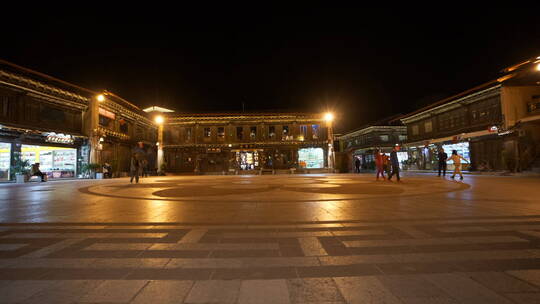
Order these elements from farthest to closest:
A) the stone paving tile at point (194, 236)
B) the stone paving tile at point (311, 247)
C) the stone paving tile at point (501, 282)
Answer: the stone paving tile at point (194, 236)
the stone paving tile at point (311, 247)
the stone paving tile at point (501, 282)

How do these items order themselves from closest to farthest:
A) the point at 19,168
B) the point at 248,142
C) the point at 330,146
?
the point at 19,168, the point at 330,146, the point at 248,142

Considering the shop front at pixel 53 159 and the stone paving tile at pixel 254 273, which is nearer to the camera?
the stone paving tile at pixel 254 273

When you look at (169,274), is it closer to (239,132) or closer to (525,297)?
(525,297)

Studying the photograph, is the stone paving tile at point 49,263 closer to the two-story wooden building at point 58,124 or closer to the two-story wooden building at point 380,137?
the two-story wooden building at point 58,124

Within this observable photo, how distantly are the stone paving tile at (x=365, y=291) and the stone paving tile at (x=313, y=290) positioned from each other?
0.07 m

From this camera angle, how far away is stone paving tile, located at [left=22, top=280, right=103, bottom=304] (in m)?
2.29

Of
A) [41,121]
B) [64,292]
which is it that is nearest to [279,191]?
[64,292]

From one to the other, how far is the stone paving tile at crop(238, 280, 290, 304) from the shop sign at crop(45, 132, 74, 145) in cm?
2467

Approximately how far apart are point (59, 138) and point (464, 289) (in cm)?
2669

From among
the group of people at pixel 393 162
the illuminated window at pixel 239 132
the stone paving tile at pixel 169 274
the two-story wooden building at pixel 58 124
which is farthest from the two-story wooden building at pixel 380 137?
the stone paving tile at pixel 169 274

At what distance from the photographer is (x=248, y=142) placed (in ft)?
103

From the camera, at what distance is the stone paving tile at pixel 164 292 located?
2.28m

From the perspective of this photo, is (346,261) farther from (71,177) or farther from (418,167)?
(418,167)

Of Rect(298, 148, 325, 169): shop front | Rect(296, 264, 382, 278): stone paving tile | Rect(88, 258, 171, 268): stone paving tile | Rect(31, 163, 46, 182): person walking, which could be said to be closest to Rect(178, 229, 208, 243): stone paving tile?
Rect(88, 258, 171, 268): stone paving tile
